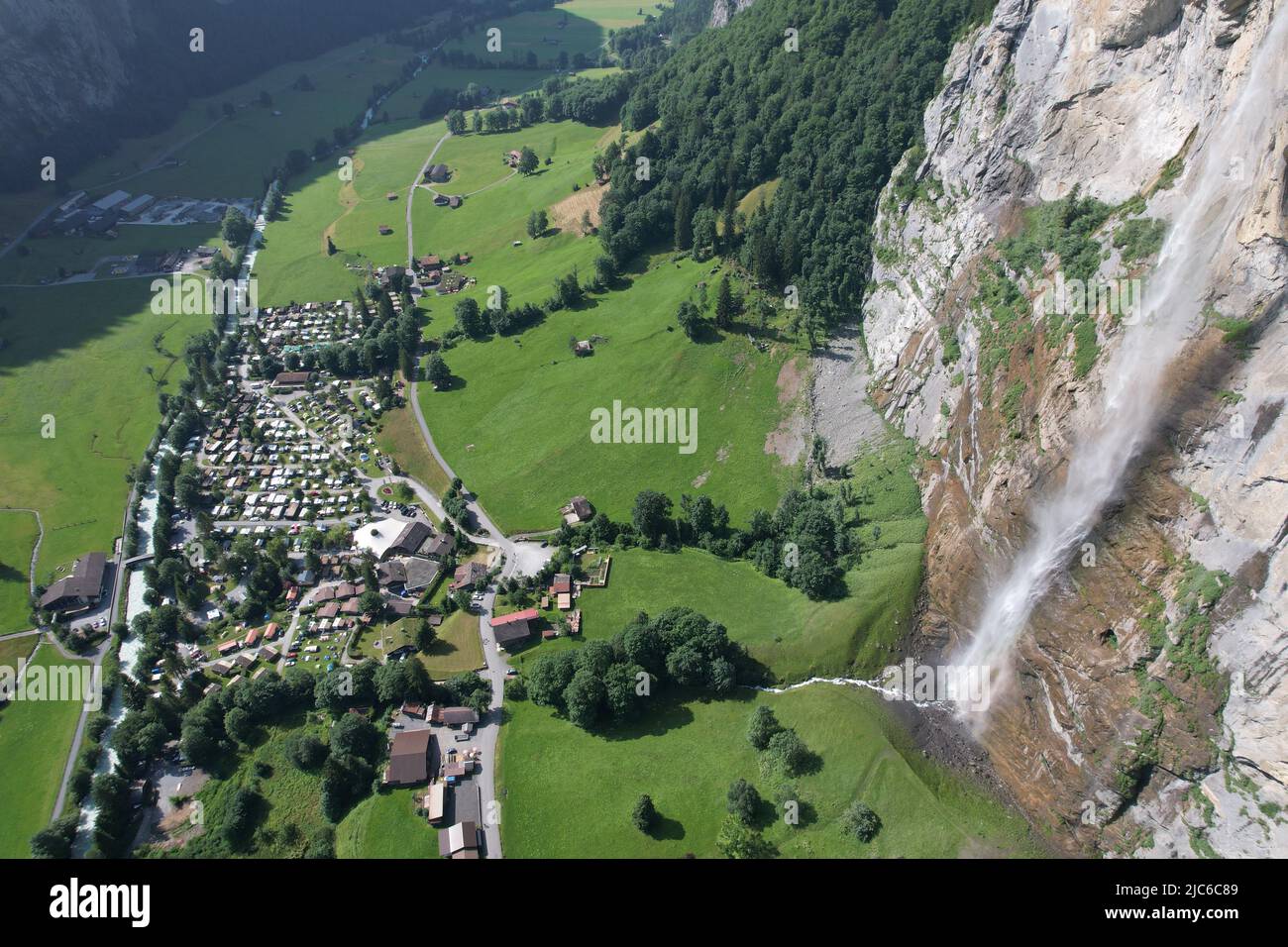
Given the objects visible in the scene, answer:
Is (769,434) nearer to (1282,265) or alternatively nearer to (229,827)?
(1282,265)

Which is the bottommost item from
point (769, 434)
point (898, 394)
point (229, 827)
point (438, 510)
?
point (229, 827)

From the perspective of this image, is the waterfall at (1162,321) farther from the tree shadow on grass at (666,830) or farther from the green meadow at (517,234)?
the green meadow at (517,234)

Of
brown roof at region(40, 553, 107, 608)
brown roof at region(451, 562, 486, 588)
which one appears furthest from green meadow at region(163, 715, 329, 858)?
brown roof at region(40, 553, 107, 608)

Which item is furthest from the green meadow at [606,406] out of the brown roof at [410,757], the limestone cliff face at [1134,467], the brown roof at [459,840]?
the brown roof at [459,840]

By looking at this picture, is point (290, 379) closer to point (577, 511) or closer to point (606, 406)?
point (606, 406)

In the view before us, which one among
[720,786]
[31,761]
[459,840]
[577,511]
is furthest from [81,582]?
[720,786]

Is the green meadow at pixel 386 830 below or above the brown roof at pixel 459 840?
below

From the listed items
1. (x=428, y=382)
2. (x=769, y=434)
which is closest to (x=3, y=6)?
(x=428, y=382)
